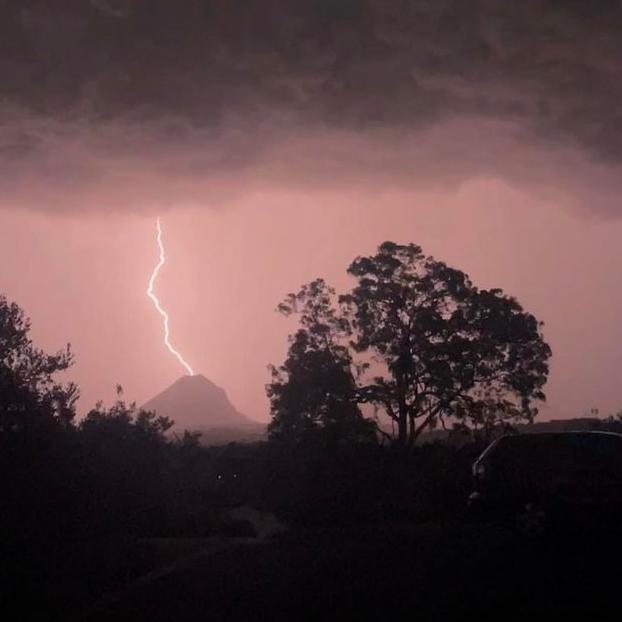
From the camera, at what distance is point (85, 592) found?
1198cm

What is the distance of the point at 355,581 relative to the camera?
11.5m

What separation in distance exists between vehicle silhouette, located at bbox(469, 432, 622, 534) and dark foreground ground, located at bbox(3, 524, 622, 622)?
281 millimetres

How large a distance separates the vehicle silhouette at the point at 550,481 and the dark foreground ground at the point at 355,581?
281 mm

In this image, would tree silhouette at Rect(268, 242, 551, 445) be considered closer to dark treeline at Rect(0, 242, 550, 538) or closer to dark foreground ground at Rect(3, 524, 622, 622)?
dark treeline at Rect(0, 242, 550, 538)

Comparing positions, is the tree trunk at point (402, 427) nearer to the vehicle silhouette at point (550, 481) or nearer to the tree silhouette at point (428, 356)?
the tree silhouette at point (428, 356)

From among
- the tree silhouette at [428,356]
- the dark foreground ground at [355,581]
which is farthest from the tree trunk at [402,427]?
the dark foreground ground at [355,581]

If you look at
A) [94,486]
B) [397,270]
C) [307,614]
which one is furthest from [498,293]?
[307,614]

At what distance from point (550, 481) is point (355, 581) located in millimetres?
4064

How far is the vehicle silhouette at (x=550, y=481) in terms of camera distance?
45.2 ft

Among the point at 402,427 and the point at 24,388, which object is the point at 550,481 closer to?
the point at 24,388

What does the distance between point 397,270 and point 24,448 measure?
32204 millimetres

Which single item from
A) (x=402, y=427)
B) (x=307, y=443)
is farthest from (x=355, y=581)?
(x=402, y=427)

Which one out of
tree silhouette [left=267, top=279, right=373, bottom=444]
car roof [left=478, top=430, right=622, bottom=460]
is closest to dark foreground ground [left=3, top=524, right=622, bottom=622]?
car roof [left=478, top=430, right=622, bottom=460]

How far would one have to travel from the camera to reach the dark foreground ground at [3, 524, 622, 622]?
10055 mm
